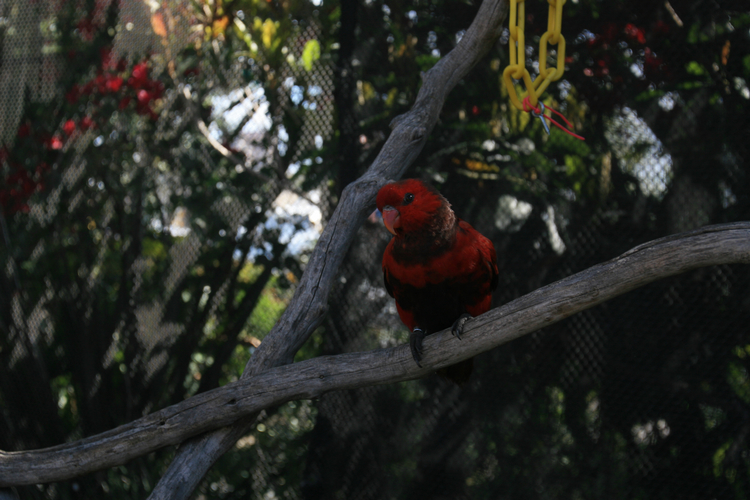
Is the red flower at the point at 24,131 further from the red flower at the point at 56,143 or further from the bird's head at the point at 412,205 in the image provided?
the bird's head at the point at 412,205

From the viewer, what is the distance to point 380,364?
110 cm

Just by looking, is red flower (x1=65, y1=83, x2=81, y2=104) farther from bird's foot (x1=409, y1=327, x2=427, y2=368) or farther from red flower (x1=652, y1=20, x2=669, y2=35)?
red flower (x1=652, y1=20, x2=669, y2=35)

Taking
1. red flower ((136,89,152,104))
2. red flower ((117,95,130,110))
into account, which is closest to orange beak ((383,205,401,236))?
red flower ((136,89,152,104))

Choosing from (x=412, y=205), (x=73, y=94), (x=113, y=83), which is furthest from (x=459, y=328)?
(x=73, y=94)

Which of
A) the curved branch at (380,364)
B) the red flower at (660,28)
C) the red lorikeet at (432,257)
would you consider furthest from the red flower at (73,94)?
the red flower at (660,28)

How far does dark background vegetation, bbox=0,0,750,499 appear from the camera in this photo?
1584 mm

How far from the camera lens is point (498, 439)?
1751 mm

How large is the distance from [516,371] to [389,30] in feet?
4.24

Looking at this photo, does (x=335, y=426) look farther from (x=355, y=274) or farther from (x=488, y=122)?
(x=488, y=122)

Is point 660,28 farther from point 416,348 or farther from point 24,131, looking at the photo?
point 24,131

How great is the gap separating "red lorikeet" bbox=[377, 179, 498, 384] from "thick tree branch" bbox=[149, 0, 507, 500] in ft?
0.39

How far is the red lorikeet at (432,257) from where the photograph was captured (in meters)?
1.15

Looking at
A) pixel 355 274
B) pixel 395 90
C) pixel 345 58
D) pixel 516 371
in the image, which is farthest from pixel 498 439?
pixel 345 58

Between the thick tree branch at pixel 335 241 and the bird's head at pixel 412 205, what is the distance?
0.12 metres
